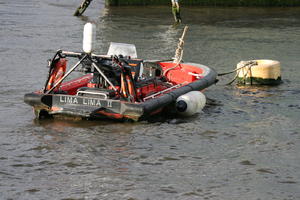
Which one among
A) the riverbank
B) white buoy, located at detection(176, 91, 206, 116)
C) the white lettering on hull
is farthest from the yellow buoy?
the riverbank

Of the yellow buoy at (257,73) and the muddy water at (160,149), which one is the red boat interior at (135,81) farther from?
the yellow buoy at (257,73)

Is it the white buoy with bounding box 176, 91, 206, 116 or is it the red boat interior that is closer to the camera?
the red boat interior

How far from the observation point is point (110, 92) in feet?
43.0

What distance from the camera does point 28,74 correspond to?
1875 cm

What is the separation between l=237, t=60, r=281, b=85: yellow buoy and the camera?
18312mm


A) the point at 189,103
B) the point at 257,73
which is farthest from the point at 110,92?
the point at 257,73

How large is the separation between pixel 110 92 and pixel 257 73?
6.47 metres

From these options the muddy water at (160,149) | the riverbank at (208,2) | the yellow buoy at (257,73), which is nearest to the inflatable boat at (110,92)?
the muddy water at (160,149)

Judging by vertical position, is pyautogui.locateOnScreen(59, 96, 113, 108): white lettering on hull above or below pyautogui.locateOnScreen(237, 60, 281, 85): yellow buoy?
above

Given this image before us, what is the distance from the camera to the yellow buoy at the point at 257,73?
60.1 ft

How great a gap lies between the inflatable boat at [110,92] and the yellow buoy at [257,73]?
3487 millimetres

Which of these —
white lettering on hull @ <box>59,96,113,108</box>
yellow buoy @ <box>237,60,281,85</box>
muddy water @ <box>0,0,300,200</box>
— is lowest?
muddy water @ <box>0,0,300,200</box>

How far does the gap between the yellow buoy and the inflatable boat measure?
3487 millimetres

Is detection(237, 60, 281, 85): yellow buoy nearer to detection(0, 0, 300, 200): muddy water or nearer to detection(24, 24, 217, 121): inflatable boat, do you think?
detection(0, 0, 300, 200): muddy water
